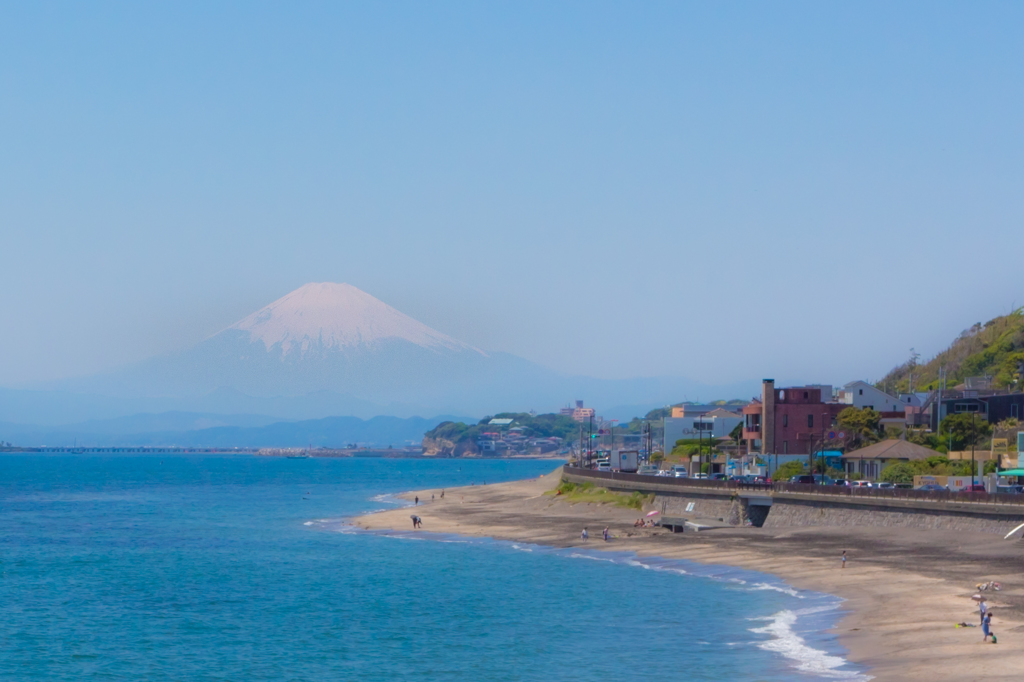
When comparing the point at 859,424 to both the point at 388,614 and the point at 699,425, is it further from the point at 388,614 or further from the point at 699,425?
the point at 388,614

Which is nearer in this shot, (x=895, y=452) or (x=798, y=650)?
(x=798, y=650)

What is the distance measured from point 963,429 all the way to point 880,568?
5098 centimetres

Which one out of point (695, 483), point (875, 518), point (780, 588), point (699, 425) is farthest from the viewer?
point (699, 425)

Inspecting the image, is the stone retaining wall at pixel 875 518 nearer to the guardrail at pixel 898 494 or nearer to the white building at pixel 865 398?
the guardrail at pixel 898 494

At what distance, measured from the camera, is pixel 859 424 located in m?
108

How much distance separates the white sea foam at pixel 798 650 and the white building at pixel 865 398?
248ft

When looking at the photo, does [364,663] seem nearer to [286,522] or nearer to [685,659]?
[685,659]

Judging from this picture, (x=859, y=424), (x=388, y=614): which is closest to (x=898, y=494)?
(x=388, y=614)

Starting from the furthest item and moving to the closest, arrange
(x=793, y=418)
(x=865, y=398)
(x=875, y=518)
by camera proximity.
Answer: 1. (x=865, y=398)
2. (x=793, y=418)
3. (x=875, y=518)

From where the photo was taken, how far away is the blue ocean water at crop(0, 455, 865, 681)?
40312mm

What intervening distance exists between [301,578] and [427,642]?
20.4 metres

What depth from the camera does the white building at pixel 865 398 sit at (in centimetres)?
11919

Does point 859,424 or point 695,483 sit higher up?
point 859,424

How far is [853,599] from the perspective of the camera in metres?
48.3
